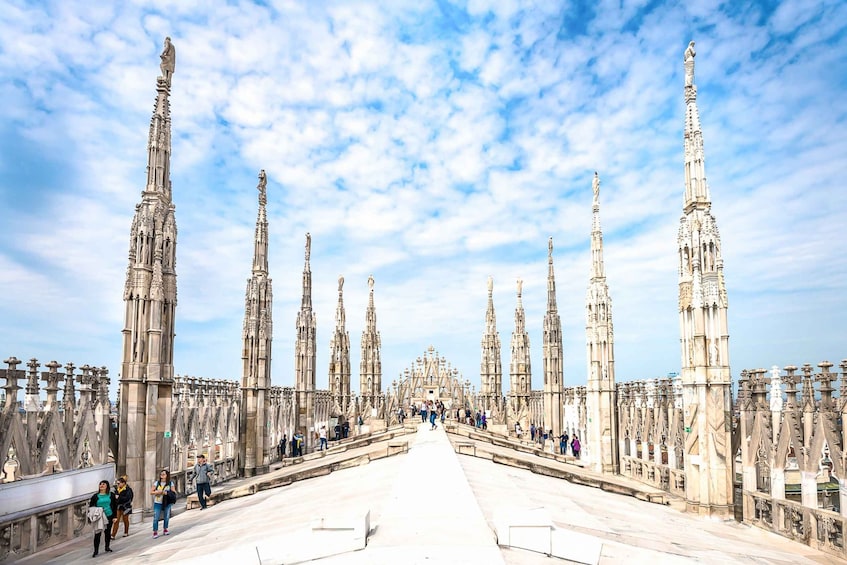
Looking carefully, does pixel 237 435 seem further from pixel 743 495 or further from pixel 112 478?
pixel 743 495

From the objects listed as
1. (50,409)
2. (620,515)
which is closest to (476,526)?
(620,515)

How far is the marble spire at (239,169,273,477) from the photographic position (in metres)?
26.6

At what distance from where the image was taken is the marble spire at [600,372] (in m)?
27.1

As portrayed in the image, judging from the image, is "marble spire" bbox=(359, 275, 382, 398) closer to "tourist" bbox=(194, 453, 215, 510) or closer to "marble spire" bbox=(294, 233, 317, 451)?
"marble spire" bbox=(294, 233, 317, 451)

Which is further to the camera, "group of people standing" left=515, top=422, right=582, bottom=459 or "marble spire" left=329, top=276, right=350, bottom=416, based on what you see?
"marble spire" left=329, top=276, right=350, bottom=416

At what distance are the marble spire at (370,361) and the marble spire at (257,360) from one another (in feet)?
78.8

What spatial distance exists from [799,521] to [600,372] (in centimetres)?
1281

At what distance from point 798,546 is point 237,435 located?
23.2 meters

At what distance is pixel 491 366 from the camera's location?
52562 mm

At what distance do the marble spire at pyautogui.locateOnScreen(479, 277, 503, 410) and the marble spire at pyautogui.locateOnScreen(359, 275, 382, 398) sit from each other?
9.84 metres

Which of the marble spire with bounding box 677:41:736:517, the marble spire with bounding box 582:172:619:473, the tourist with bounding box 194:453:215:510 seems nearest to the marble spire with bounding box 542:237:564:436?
the marble spire with bounding box 582:172:619:473

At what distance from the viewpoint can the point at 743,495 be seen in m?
17.1

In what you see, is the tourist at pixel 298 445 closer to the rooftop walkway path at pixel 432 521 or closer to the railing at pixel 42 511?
the rooftop walkway path at pixel 432 521

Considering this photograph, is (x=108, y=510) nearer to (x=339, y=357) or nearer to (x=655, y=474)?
(x=655, y=474)
